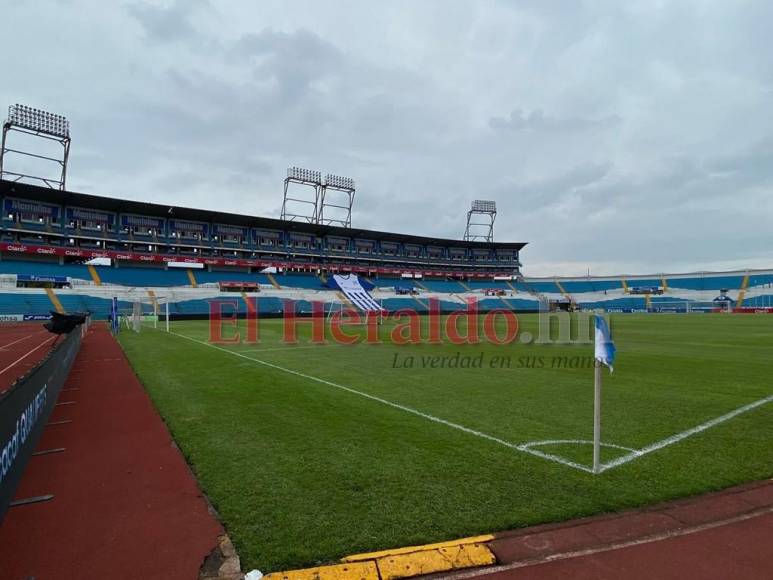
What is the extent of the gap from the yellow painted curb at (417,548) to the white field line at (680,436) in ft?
6.86

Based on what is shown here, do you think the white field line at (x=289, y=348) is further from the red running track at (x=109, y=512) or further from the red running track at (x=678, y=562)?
the red running track at (x=678, y=562)

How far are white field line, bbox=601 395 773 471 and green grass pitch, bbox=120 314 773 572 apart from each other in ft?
0.30

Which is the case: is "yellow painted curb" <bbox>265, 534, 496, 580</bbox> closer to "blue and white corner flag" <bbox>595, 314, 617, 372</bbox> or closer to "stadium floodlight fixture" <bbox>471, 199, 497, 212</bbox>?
"blue and white corner flag" <bbox>595, 314, 617, 372</bbox>

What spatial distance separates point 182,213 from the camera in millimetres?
56438

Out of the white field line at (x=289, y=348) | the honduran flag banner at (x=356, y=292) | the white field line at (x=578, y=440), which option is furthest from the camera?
the honduran flag banner at (x=356, y=292)

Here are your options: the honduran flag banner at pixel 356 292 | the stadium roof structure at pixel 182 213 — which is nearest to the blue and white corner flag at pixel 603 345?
the honduran flag banner at pixel 356 292

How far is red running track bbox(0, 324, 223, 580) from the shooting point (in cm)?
309

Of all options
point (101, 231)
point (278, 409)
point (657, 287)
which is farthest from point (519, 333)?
point (657, 287)

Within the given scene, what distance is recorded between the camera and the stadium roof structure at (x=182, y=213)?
46281 mm

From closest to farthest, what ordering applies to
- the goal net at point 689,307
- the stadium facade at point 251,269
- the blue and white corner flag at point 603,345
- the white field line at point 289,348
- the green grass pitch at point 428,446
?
the green grass pitch at point 428,446 → the blue and white corner flag at point 603,345 → the white field line at point 289,348 → the stadium facade at point 251,269 → the goal net at point 689,307

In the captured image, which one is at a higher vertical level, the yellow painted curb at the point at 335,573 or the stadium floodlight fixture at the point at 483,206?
the stadium floodlight fixture at the point at 483,206

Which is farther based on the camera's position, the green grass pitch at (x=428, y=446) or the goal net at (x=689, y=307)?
the goal net at (x=689, y=307)

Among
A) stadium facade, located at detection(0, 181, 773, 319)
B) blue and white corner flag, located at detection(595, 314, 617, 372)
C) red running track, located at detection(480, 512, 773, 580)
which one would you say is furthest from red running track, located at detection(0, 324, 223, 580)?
stadium facade, located at detection(0, 181, 773, 319)

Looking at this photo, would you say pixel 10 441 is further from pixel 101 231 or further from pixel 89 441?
pixel 101 231
